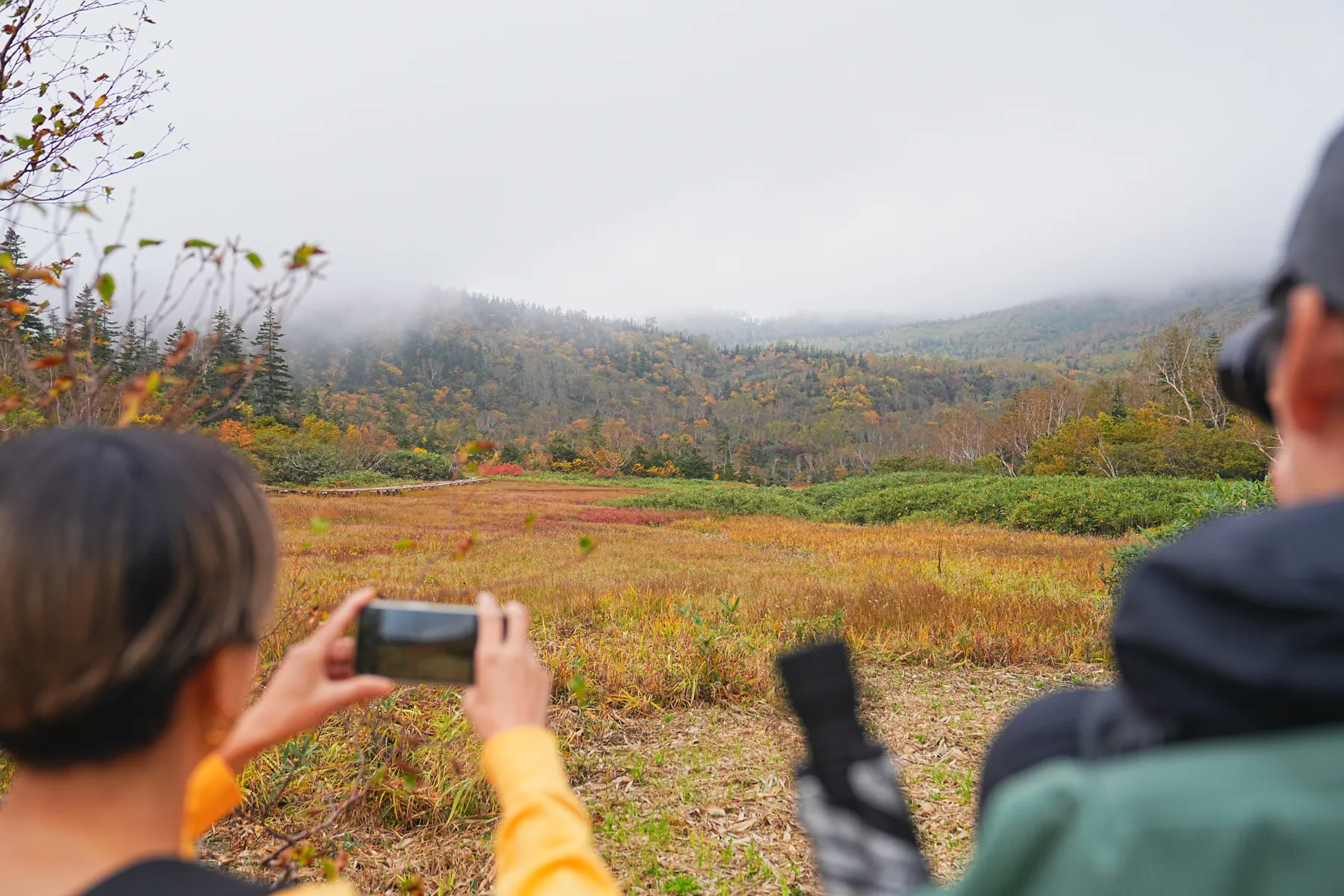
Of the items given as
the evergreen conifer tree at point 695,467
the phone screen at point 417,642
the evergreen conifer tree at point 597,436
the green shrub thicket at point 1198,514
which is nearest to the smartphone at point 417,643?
the phone screen at point 417,642

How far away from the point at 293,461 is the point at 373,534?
725 inches

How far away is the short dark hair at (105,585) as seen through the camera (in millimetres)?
627

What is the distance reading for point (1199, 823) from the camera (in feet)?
1.39

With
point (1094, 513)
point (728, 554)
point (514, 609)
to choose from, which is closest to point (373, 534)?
point (728, 554)

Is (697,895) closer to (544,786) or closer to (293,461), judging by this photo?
(544,786)

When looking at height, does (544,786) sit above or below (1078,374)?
below

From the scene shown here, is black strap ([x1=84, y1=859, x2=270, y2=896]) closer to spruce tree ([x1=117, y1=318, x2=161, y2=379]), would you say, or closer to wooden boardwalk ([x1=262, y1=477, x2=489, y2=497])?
spruce tree ([x1=117, y1=318, x2=161, y2=379])

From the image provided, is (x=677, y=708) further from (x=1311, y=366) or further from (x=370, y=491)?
(x=370, y=491)

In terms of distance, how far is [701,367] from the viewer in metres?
131

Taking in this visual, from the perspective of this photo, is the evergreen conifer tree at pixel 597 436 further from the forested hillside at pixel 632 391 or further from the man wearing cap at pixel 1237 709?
the man wearing cap at pixel 1237 709

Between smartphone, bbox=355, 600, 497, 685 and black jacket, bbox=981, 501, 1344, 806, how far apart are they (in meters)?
0.75

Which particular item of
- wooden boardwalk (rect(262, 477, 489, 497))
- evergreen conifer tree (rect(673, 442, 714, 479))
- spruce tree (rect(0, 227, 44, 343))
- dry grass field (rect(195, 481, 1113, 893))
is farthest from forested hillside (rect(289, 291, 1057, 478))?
spruce tree (rect(0, 227, 44, 343))

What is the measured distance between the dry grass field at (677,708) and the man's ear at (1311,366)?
154cm

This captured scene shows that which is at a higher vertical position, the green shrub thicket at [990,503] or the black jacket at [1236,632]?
the black jacket at [1236,632]
